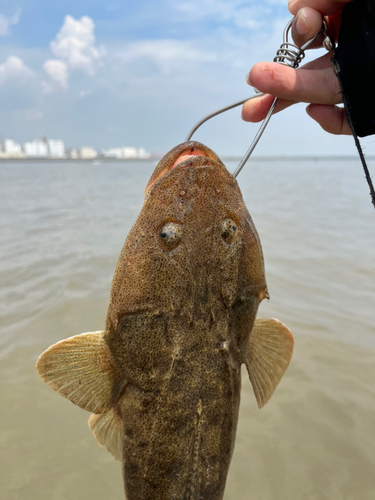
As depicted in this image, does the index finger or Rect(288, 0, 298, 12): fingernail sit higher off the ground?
Rect(288, 0, 298, 12): fingernail

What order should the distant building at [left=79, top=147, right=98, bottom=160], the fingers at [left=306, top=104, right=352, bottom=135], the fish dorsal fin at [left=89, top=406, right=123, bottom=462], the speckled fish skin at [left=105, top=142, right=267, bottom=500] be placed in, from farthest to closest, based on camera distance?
the distant building at [left=79, top=147, right=98, bottom=160] → the fingers at [left=306, top=104, right=352, bottom=135] → the fish dorsal fin at [left=89, top=406, right=123, bottom=462] → the speckled fish skin at [left=105, top=142, right=267, bottom=500]

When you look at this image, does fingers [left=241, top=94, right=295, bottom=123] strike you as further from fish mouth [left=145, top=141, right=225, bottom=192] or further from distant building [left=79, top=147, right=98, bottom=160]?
distant building [left=79, top=147, right=98, bottom=160]

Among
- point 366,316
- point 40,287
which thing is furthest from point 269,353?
point 40,287

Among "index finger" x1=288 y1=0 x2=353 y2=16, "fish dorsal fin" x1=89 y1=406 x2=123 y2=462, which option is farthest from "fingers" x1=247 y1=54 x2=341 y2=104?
"fish dorsal fin" x1=89 y1=406 x2=123 y2=462

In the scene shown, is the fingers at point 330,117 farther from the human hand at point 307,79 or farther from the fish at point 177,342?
the fish at point 177,342

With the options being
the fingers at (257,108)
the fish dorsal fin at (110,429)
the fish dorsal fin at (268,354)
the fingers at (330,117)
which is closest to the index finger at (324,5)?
the fingers at (257,108)

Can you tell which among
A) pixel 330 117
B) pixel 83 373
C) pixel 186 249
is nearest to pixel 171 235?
pixel 186 249

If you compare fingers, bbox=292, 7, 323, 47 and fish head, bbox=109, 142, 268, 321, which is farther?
fingers, bbox=292, 7, 323, 47

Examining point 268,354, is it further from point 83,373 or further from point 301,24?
point 301,24
